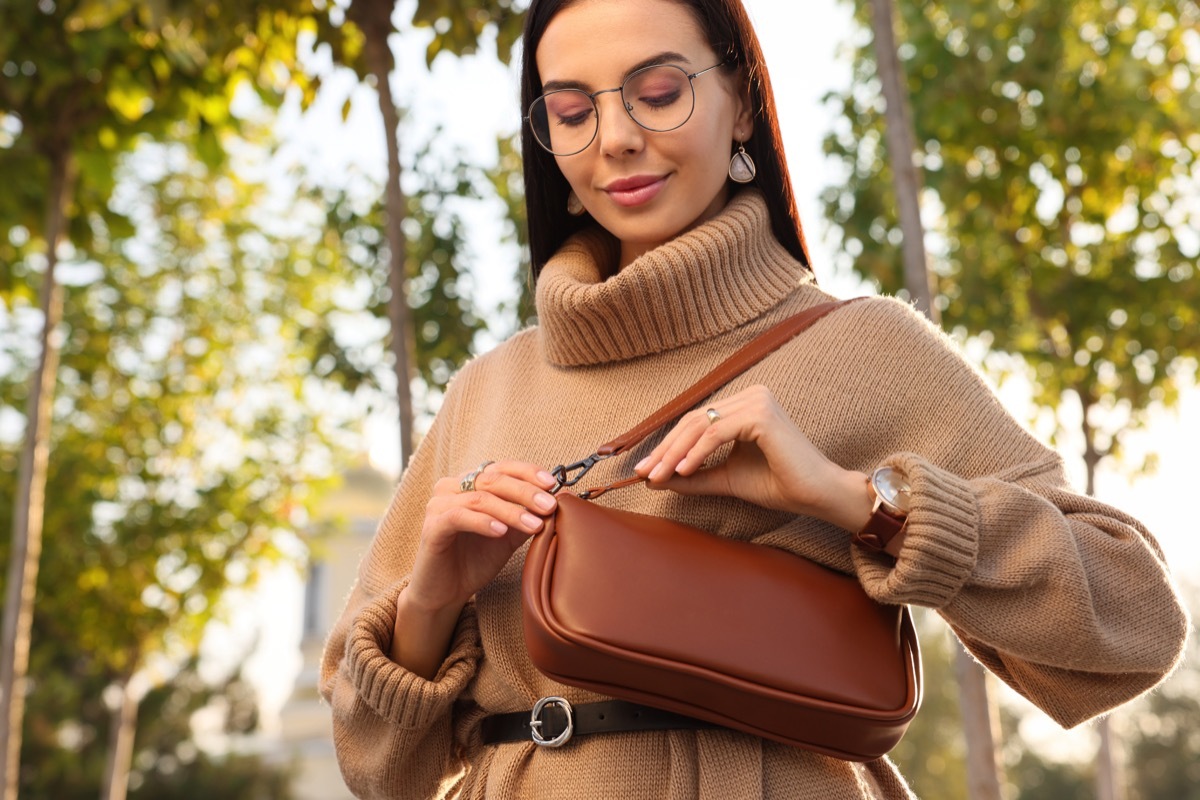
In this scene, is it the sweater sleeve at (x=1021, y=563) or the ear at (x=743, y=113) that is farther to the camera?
the ear at (x=743, y=113)

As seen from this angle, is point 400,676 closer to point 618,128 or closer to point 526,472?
point 526,472

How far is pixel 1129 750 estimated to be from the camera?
35.7m

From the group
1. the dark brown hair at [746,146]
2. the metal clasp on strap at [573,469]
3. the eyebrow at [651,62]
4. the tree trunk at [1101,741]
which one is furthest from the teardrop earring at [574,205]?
the tree trunk at [1101,741]

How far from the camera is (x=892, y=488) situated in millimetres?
1858

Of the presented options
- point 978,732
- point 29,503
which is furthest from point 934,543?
point 29,503

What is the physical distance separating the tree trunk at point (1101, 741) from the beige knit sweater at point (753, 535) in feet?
20.4

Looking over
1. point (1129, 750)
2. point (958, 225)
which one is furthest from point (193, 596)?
point (1129, 750)

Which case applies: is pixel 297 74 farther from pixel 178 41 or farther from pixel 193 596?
pixel 193 596

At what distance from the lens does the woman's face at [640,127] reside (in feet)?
6.98

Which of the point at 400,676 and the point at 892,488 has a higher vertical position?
the point at 892,488

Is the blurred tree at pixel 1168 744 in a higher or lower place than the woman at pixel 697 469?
lower

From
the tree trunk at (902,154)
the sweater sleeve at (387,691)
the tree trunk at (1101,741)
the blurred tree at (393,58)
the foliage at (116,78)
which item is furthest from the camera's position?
the tree trunk at (1101,741)

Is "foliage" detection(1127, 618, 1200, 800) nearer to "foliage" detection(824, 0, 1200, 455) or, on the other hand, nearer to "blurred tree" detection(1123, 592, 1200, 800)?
"blurred tree" detection(1123, 592, 1200, 800)

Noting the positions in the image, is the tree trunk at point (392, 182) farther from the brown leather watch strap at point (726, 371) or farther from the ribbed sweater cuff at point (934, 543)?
the ribbed sweater cuff at point (934, 543)
